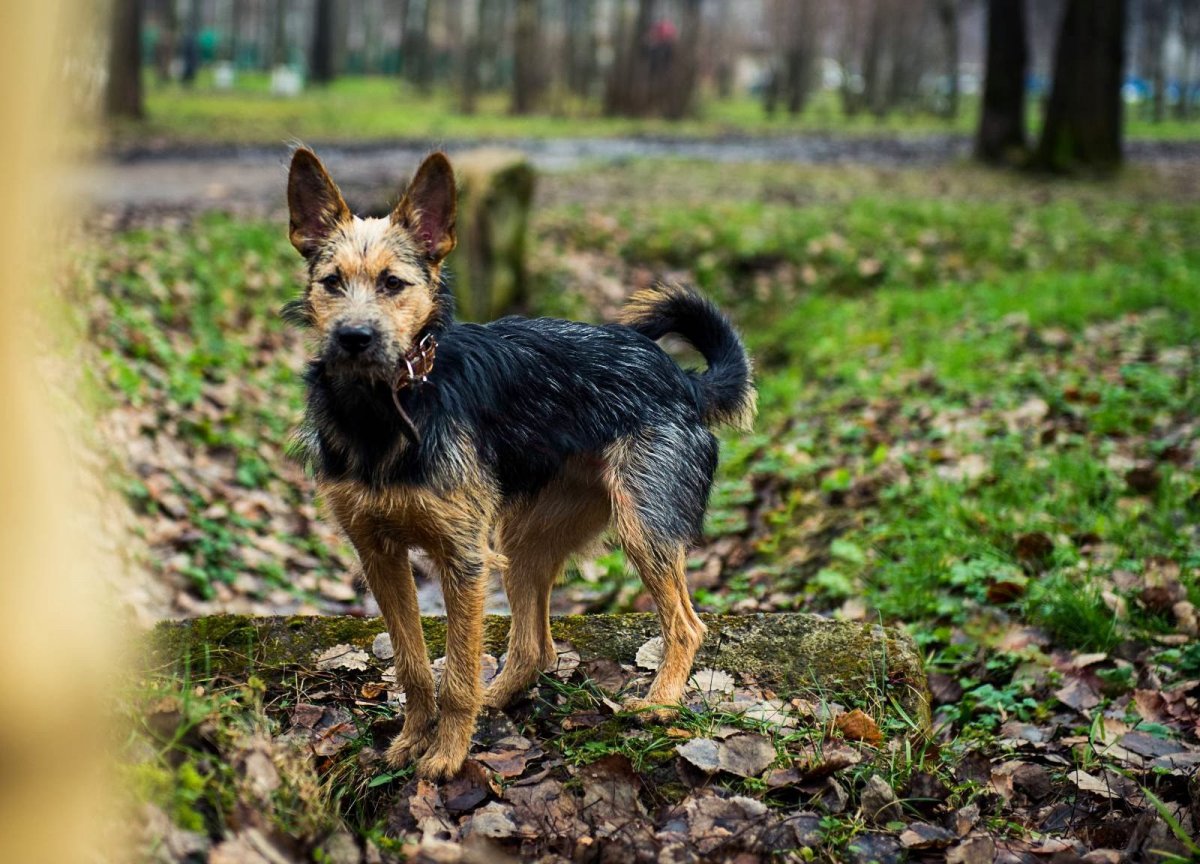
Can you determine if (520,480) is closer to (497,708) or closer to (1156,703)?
(497,708)

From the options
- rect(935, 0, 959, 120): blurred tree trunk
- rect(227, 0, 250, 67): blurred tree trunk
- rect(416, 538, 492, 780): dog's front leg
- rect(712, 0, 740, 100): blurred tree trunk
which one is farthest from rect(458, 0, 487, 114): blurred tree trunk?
rect(416, 538, 492, 780): dog's front leg

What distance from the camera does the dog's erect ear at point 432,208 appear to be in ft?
12.0

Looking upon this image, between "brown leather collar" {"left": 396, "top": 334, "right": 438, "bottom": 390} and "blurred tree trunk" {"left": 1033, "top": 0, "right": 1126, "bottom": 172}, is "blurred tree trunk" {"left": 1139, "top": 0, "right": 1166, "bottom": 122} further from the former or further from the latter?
"brown leather collar" {"left": 396, "top": 334, "right": 438, "bottom": 390}

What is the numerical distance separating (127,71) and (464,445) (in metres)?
25.3

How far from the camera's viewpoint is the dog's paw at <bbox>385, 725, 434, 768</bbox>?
3.88m

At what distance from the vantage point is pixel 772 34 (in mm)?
45094

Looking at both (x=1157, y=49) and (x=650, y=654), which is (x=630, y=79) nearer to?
(x=1157, y=49)

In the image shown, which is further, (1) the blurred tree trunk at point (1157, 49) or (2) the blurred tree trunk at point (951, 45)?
(1) the blurred tree trunk at point (1157, 49)

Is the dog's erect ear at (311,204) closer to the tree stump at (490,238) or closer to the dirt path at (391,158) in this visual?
the dirt path at (391,158)

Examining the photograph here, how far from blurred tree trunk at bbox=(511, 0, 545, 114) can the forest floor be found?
17.7 meters

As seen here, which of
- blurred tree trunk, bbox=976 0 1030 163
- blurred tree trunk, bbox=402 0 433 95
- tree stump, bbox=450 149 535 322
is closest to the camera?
tree stump, bbox=450 149 535 322

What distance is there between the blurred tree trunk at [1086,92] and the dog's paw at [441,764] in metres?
18.0

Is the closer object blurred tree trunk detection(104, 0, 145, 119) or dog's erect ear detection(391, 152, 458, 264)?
dog's erect ear detection(391, 152, 458, 264)

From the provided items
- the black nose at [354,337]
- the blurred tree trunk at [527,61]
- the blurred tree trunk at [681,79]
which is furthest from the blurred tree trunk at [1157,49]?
the black nose at [354,337]
